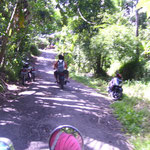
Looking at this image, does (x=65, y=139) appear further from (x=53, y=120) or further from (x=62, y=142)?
(x=53, y=120)

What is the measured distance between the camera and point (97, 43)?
1246cm

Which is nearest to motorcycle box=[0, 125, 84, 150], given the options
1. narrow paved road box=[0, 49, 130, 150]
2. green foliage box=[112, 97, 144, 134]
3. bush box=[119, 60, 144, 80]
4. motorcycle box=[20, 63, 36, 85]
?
narrow paved road box=[0, 49, 130, 150]

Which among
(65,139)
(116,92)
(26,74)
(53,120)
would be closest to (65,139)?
(65,139)

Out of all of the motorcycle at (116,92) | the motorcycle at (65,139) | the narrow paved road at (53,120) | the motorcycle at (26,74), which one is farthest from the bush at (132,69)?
the motorcycle at (65,139)

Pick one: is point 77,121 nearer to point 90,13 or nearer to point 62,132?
point 62,132

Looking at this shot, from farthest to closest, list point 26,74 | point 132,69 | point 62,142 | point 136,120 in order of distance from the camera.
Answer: point 132,69, point 26,74, point 136,120, point 62,142

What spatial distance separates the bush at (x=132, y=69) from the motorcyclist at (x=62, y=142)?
37.2 feet

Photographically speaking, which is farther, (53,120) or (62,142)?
(53,120)

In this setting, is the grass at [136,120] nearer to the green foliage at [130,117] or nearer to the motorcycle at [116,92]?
the green foliage at [130,117]

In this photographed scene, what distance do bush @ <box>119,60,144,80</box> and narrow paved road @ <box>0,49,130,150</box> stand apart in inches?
256

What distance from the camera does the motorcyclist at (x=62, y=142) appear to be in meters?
2.04

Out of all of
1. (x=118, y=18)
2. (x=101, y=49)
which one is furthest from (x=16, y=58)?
(x=118, y=18)

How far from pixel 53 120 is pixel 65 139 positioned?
273cm

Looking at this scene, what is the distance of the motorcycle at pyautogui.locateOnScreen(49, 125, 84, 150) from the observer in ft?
6.73
